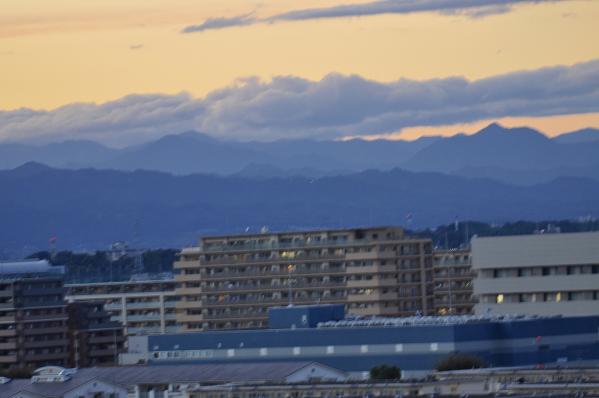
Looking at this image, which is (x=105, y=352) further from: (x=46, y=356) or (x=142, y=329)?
(x=142, y=329)

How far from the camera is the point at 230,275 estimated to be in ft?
400

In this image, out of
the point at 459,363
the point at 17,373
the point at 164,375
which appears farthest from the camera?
the point at 17,373

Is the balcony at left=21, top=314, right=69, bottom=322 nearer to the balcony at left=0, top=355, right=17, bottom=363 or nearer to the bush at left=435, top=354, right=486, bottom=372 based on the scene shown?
the balcony at left=0, top=355, right=17, bottom=363

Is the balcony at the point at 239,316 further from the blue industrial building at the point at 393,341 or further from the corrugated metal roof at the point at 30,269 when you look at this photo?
the blue industrial building at the point at 393,341

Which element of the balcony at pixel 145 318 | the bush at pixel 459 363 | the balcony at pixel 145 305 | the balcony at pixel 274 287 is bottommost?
the bush at pixel 459 363

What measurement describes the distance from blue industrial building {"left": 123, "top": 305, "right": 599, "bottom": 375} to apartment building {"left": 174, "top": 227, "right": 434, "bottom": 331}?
2573cm

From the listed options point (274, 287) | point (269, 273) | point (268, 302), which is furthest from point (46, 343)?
point (269, 273)

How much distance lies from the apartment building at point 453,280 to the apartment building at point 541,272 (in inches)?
1313

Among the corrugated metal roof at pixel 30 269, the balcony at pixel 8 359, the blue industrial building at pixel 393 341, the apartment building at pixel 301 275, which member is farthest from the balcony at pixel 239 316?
the blue industrial building at pixel 393 341

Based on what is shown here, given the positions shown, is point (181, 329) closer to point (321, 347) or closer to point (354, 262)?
point (354, 262)

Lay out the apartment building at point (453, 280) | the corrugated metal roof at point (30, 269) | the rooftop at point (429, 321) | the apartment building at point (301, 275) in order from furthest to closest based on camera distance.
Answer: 1. the apartment building at point (453, 280)
2. the corrugated metal roof at point (30, 269)
3. the apartment building at point (301, 275)
4. the rooftop at point (429, 321)

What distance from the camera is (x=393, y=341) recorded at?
8469cm

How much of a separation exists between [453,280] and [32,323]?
88.3 feet

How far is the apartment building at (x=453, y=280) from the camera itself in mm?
124250
